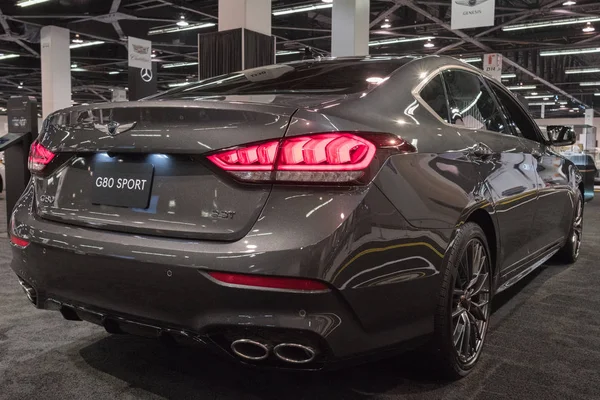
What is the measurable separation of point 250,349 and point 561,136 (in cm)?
286

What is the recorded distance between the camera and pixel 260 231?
1.51 metres

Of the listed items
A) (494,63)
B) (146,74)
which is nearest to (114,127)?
(146,74)

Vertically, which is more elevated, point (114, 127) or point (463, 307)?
point (114, 127)

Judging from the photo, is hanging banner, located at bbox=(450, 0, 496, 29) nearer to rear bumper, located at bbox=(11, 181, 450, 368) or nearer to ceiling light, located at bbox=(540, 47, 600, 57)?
rear bumper, located at bbox=(11, 181, 450, 368)

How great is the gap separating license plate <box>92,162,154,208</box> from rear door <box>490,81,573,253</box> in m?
1.99

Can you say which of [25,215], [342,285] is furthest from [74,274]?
[342,285]

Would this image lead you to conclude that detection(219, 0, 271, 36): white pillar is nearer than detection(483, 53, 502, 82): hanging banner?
Yes

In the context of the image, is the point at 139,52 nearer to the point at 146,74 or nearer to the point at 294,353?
the point at 146,74

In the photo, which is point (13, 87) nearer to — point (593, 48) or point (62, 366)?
point (593, 48)

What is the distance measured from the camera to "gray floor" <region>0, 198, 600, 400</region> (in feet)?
6.50

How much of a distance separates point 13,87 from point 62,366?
30253mm

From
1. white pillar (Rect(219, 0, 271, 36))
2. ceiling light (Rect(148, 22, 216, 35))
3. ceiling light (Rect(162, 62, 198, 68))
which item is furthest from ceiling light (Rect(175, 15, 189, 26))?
white pillar (Rect(219, 0, 271, 36))

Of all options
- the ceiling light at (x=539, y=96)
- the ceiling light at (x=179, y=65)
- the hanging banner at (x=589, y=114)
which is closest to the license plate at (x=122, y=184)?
the ceiling light at (x=179, y=65)

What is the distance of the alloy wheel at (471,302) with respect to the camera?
211cm
